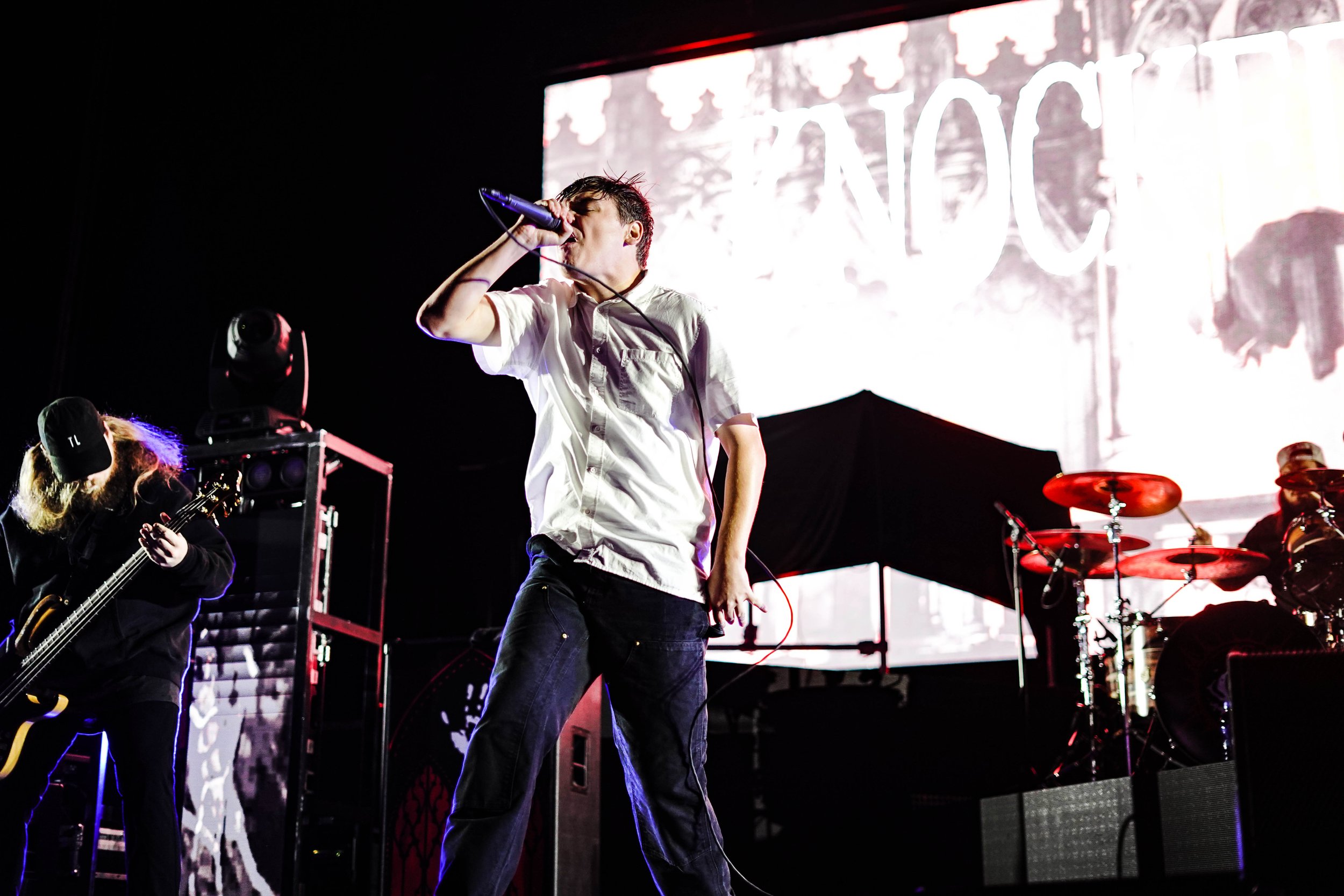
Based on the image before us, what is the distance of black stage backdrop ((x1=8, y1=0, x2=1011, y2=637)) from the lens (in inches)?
238

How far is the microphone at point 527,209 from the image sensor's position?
7.53 ft

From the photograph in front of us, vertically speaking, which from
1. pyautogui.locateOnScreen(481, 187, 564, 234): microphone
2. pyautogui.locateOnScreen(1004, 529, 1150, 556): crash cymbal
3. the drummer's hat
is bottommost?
pyautogui.locateOnScreen(1004, 529, 1150, 556): crash cymbal

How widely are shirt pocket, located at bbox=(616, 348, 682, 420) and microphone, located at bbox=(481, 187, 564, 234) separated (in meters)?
0.28

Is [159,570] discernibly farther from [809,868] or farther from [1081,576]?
[1081,576]

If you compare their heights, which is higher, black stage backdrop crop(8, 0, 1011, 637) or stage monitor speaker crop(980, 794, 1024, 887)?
black stage backdrop crop(8, 0, 1011, 637)

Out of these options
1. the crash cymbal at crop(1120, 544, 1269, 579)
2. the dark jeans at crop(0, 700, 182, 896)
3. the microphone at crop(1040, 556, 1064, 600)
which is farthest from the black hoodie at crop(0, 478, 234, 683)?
the crash cymbal at crop(1120, 544, 1269, 579)

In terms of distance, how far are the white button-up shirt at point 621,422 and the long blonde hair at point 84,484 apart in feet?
5.38

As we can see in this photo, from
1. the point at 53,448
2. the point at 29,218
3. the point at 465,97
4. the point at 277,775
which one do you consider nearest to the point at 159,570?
the point at 53,448

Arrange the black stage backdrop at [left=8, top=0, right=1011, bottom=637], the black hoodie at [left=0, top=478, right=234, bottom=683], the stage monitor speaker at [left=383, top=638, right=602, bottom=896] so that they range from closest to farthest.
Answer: the black hoodie at [left=0, top=478, right=234, bottom=683]
the stage monitor speaker at [left=383, top=638, right=602, bottom=896]
the black stage backdrop at [left=8, top=0, right=1011, bottom=637]

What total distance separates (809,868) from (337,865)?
168 centimetres

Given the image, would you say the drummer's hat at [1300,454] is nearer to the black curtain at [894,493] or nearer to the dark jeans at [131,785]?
the black curtain at [894,493]

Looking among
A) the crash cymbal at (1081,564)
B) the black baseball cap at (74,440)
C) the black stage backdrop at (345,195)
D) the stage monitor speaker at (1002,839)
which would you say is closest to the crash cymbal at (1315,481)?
the crash cymbal at (1081,564)

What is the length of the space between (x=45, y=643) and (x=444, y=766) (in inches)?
50.2

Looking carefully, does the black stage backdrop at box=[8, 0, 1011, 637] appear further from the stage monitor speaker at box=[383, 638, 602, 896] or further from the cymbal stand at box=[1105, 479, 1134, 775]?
the cymbal stand at box=[1105, 479, 1134, 775]
